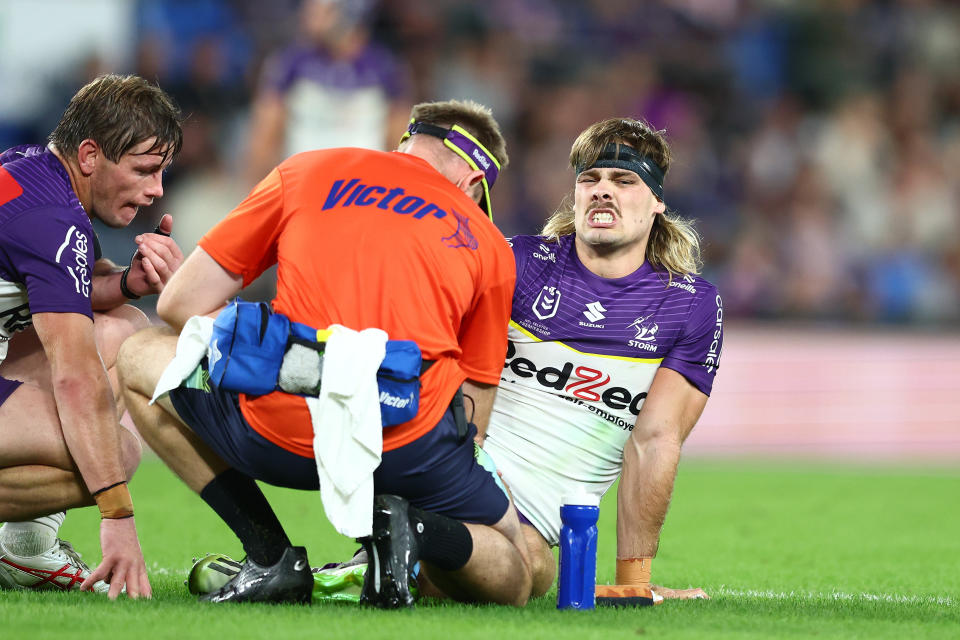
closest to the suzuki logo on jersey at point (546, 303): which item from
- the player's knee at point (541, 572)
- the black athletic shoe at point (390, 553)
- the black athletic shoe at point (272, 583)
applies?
the player's knee at point (541, 572)

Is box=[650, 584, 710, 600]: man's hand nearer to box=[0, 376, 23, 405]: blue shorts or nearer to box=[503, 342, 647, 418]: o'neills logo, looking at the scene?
box=[503, 342, 647, 418]: o'neills logo

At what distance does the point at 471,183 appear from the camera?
4484 millimetres

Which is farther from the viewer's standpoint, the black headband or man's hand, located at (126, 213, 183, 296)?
the black headband

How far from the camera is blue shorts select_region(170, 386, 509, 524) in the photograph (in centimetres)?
386

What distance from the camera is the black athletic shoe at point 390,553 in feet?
12.2

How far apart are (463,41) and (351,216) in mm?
9462

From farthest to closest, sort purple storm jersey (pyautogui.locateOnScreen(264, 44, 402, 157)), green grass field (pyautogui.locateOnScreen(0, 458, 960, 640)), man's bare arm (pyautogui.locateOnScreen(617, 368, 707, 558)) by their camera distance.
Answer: purple storm jersey (pyautogui.locateOnScreen(264, 44, 402, 157))
man's bare arm (pyautogui.locateOnScreen(617, 368, 707, 558))
green grass field (pyautogui.locateOnScreen(0, 458, 960, 640))

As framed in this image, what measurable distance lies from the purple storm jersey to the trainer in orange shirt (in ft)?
16.8

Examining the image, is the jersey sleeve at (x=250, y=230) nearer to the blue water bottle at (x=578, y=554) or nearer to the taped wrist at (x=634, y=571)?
the blue water bottle at (x=578, y=554)

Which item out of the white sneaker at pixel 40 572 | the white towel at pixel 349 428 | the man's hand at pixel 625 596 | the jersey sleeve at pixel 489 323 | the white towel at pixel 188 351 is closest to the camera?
the white towel at pixel 349 428

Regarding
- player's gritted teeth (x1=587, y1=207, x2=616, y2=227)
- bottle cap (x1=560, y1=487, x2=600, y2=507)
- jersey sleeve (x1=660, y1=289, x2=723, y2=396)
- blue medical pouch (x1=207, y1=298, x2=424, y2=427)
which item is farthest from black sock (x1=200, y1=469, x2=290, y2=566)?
player's gritted teeth (x1=587, y1=207, x2=616, y2=227)

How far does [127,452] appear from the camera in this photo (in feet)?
14.9

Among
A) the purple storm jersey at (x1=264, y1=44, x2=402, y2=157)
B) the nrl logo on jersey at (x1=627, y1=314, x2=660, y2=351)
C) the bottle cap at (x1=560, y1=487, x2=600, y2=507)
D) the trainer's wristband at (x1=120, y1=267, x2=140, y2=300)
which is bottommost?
the bottle cap at (x1=560, y1=487, x2=600, y2=507)

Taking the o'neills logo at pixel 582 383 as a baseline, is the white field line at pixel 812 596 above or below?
below
